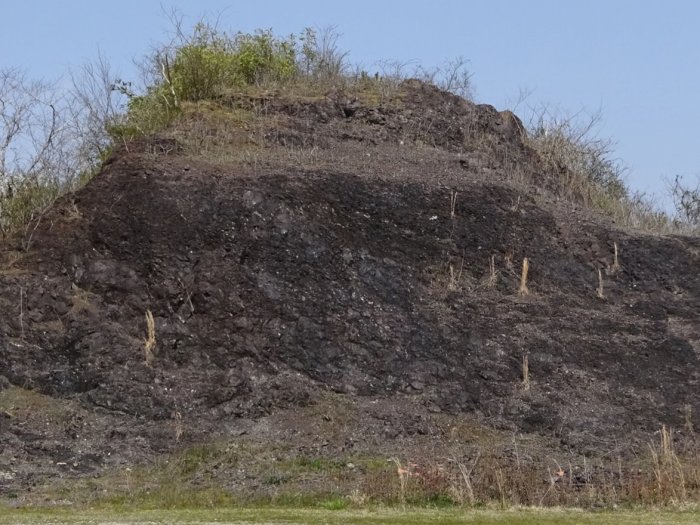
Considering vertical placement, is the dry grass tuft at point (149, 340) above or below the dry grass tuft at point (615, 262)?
below

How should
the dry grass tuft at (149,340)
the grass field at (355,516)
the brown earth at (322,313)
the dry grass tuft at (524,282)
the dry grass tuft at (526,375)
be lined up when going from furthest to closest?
the dry grass tuft at (524,282) < the dry grass tuft at (526,375) < the dry grass tuft at (149,340) < the brown earth at (322,313) < the grass field at (355,516)

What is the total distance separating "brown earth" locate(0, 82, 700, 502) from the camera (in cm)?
1880

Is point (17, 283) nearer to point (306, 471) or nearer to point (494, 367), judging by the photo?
point (306, 471)

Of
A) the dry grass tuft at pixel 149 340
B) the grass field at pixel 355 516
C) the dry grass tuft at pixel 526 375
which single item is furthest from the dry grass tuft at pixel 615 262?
the dry grass tuft at pixel 149 340

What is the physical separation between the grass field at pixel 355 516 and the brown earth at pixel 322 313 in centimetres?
242

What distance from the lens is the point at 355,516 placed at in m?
14.4

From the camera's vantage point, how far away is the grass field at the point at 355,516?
13.9 metres

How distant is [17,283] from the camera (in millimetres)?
21078

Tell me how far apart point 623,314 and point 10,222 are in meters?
12.9

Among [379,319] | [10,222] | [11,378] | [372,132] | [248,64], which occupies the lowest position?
[11,378]

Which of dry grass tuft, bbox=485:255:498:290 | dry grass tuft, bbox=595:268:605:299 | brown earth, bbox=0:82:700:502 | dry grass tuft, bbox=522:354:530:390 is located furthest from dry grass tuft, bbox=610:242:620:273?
dry grass tuft, bbox=522:354:530:390

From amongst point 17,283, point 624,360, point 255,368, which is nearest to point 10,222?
point 17,283

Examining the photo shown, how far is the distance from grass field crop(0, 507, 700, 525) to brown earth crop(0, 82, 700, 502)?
2.42m

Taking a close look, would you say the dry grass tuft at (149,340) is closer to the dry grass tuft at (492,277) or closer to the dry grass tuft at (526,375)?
the dry grass tuft at (526,375)
